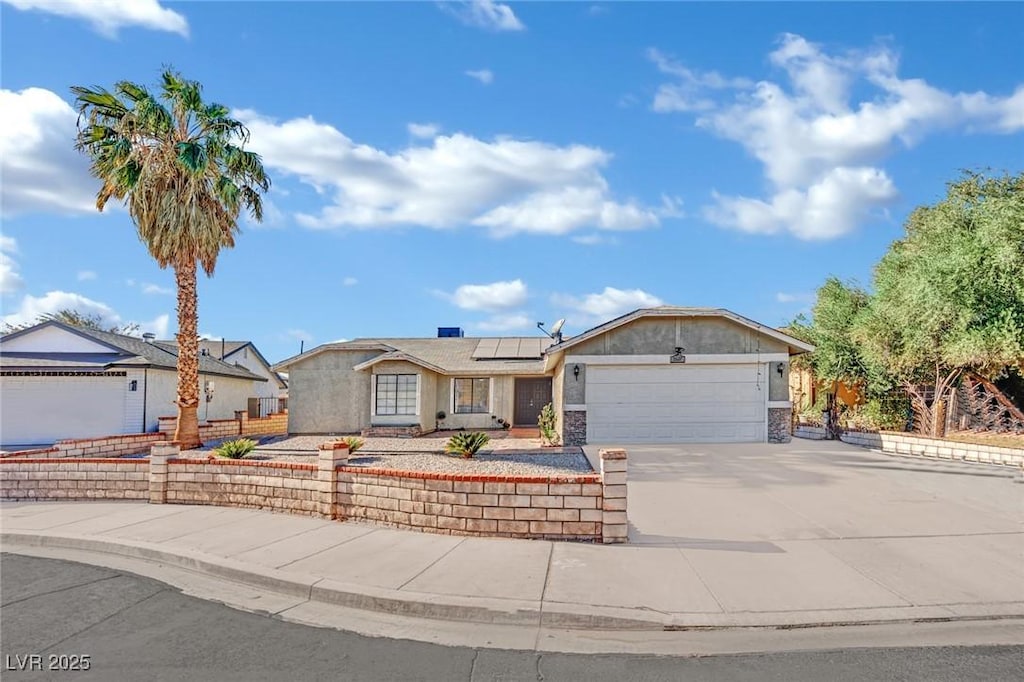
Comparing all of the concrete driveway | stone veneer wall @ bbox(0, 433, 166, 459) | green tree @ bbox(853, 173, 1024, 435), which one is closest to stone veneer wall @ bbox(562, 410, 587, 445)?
the concrete driveway

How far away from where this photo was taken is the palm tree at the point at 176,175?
17.4 m

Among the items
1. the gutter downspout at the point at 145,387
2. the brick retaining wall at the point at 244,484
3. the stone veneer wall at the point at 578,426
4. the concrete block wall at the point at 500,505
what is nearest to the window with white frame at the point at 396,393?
the stone veneer wall at the point at 578,426

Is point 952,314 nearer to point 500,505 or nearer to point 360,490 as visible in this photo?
point 500,505

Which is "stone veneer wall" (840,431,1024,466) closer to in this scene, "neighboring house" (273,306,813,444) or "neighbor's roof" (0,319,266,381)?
"neighboring house" (273,306,813,444)

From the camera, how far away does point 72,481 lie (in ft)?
37.1

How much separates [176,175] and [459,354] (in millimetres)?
12584

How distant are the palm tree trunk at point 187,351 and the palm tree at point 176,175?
0.09 ft

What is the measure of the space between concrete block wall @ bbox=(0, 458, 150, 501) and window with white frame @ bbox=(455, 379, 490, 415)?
14.4 metres

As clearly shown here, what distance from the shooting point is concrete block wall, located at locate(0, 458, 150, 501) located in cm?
1110

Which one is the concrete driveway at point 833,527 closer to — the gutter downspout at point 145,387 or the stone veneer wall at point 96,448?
the stone veneer wall at point 96,448

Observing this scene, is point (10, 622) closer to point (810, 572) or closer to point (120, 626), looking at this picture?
point (120, 626)

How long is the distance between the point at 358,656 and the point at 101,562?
15.9 ft

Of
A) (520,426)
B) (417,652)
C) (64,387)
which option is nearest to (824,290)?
(520,426)

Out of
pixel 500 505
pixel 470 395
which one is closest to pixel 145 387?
pixel 470 395
